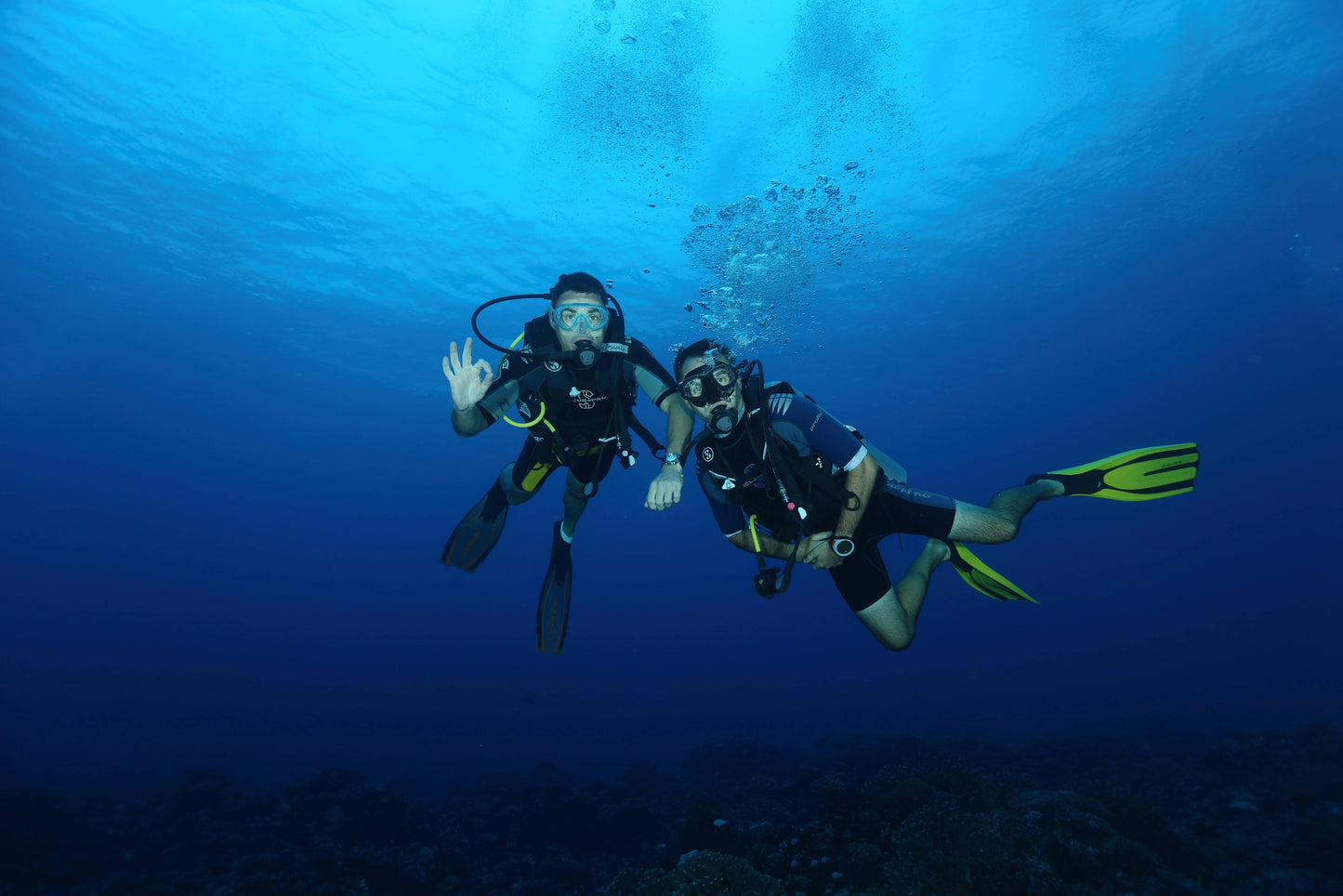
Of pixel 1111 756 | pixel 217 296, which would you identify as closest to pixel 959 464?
pixel 1111 756

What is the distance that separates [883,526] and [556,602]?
157 inches

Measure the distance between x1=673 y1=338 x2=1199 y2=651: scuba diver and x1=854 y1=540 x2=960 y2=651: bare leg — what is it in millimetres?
11

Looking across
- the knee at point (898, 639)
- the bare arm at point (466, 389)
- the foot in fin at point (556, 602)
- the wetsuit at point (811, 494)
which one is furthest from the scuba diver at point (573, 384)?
the knee at point (898, 639)

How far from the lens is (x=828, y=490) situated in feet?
13.9

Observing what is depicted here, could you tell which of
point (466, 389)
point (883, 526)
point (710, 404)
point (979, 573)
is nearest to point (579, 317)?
point (466, 389)

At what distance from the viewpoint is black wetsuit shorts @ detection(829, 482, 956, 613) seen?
184 inches

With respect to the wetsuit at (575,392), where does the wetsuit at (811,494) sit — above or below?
below

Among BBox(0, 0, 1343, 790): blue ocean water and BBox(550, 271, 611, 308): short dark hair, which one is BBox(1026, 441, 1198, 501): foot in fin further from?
BBox(0, 0, 1343, 790): blue ocean water

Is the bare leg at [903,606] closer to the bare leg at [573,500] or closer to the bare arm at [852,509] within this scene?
the bare arm at [852,509]

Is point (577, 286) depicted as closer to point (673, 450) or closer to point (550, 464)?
point (673, 450)

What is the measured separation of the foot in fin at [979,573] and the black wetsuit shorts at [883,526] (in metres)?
0.35

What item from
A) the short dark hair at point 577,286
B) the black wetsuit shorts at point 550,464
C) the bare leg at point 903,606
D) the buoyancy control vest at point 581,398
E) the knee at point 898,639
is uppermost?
the short dark hair at point 577,286

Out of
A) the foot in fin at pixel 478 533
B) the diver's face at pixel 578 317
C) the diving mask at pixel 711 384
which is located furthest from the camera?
the foot in fin at pixel 478 533

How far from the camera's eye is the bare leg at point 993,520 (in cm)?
461
